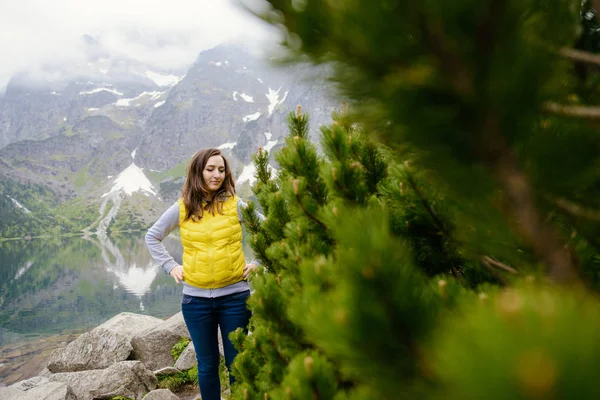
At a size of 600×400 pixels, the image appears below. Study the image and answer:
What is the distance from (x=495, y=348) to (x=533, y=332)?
5 centimetres

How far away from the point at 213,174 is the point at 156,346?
8886 millimetres

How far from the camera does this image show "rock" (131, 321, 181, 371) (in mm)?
11180

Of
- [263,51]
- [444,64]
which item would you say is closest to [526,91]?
[444,64]

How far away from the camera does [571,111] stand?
0.94 metres

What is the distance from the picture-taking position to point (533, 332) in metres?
0.43

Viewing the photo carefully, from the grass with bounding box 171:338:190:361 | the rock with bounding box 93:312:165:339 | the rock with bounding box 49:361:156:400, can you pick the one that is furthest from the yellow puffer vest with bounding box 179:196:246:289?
the rock with bounding box 93:312:165:339

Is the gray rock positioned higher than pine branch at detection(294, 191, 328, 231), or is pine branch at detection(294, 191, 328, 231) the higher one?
pine branch at detection(294, 191, 328, 231)

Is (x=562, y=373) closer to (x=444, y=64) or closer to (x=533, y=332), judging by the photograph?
(x=533, y=332)

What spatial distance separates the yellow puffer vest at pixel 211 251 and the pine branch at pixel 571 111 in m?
3.76

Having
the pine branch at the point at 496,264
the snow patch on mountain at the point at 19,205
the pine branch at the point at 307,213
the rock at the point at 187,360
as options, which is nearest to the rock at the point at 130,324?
the rock at the point at 187,360

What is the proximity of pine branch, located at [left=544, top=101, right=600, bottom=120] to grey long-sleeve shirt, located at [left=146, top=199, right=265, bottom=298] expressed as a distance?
12.5ft

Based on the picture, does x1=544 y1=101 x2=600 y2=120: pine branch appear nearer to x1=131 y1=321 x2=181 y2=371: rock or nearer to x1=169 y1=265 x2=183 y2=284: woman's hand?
x1=169 y1=265 x2=183 y2=284: woman's hand

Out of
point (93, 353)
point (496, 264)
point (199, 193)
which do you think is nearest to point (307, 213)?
point (496, 264)

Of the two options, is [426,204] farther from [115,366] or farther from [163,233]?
[115,366]
